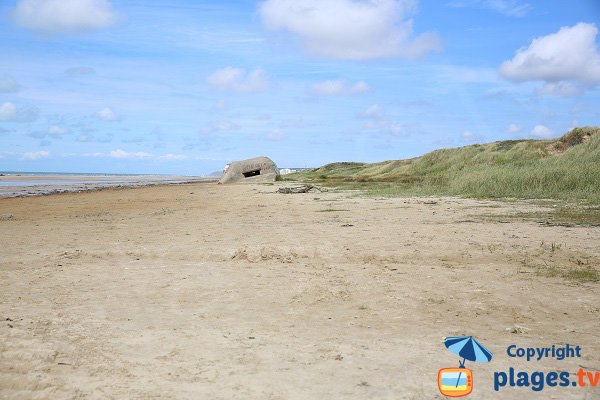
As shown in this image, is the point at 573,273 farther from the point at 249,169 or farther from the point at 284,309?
the point at 249,169

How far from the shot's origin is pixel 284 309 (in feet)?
16.0

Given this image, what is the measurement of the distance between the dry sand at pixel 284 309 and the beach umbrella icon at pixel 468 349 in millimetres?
71

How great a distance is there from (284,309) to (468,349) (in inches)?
71.9

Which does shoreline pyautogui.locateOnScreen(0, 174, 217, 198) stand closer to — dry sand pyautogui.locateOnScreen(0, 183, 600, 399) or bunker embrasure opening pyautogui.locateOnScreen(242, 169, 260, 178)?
bunker embrasure opening pyautogui.locateOnScreen(242, 169, 260, 178)

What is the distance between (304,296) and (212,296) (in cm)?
98

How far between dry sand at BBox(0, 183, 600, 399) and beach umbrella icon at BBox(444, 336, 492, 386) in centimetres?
7

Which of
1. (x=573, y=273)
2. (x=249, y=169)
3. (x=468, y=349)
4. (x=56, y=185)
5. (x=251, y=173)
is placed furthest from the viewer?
(x=56, y=185)

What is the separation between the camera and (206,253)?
25.0ft

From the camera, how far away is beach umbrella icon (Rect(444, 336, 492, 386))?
3.59m

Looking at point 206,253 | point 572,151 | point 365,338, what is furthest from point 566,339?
point 572,151

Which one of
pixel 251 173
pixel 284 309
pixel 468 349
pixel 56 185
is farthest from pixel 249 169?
pixel 468 349

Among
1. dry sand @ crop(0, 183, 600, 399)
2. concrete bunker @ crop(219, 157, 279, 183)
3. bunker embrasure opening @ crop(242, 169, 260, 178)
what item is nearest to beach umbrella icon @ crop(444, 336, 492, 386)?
dry sand @ crop(0, 183, 600, 399)

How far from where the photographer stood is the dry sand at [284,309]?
3266mm

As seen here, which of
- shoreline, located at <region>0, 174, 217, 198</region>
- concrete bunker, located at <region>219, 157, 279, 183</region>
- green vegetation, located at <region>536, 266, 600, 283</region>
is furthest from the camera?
concrete bunker, located at <region>219, 157, 279, 183</region>
